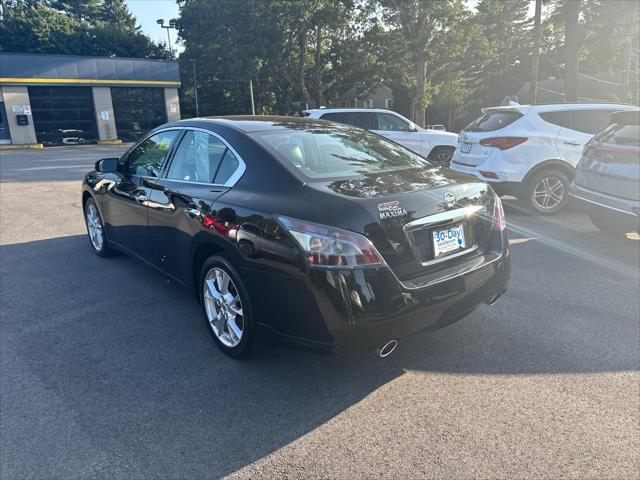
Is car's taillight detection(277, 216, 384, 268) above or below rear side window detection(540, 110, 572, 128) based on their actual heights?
below

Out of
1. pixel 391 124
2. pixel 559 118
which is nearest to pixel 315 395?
pixel 559 118

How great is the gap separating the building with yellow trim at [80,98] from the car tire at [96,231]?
27.3m

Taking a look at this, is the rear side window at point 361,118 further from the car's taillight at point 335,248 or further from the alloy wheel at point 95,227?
the car's taillight at point 335,248

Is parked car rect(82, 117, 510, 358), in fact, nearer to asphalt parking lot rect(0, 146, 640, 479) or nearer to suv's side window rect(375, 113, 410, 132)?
asphalt parking lot rect(0, 146, 640, 479)

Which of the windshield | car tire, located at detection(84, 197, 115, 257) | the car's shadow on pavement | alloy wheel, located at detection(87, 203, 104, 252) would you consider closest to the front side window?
the windshield

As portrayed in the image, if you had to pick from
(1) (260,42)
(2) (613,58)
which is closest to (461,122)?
(2) (613,58)

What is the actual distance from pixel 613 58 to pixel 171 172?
5280 centimetres

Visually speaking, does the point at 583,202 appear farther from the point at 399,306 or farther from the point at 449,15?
the point at 449,15

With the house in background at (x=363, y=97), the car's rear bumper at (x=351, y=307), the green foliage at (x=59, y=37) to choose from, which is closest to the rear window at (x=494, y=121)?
the car's rear bumper at (x=351, y=307)

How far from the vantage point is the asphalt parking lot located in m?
2.42

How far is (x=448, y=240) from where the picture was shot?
3006 millimetres

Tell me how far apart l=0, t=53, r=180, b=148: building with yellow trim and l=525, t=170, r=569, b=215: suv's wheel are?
2960 cm

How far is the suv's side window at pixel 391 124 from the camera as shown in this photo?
12.0 m

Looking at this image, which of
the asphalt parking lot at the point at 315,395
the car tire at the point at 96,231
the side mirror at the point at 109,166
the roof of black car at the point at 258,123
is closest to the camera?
the asphalt parking lot at the point at 315,395
